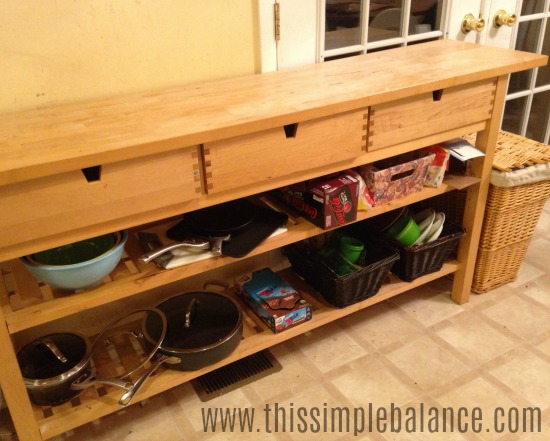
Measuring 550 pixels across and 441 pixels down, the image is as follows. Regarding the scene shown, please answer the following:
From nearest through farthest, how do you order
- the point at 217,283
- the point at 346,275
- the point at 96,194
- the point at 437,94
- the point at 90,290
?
the point at 96,194
the point at 90,290
the point at 437,94
the point at 346,275
the point at 217,283

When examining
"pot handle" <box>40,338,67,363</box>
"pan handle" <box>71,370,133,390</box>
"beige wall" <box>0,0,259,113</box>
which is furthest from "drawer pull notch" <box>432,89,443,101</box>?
"pot handle" <box>40,338,67,363</box>

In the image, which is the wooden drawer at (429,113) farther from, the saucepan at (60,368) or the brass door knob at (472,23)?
the saucepan at (60,368)

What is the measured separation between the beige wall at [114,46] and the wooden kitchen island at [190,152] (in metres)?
0.07

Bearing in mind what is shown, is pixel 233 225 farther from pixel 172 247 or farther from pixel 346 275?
pixel 346 275

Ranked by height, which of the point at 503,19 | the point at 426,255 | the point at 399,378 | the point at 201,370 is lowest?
the point at 399,378

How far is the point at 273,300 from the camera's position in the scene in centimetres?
171

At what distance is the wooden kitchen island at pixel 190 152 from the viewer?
1.15m

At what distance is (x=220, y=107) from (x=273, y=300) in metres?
0.64

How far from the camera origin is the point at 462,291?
1.98 m

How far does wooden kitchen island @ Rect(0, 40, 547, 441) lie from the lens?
3.78 ft

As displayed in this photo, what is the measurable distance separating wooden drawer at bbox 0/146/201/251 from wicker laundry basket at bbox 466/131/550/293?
3.53 ft

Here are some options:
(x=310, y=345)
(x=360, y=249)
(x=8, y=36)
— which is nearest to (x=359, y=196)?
(x=360, y=249)

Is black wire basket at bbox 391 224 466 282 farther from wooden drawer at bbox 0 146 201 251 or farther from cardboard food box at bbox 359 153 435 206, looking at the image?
wooden drawer at bbox 0 146 201 251

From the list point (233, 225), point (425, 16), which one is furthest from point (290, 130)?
point (425, 16)
